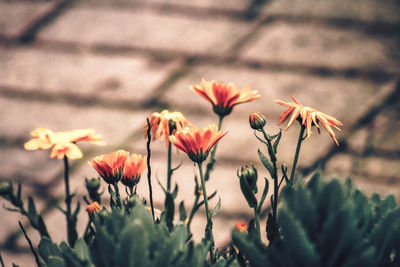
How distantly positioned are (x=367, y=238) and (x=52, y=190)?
3.57 feet

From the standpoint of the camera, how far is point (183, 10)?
1921 millimetres

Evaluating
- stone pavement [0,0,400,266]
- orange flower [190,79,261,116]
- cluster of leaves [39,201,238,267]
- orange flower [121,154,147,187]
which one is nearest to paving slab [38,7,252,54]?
stone pavement [0,0,400,266]

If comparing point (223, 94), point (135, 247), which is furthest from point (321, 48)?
point (135, 247)

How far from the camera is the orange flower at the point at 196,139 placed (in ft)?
1.50

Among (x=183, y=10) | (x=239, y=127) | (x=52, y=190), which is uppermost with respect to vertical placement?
(x=183, y=10)

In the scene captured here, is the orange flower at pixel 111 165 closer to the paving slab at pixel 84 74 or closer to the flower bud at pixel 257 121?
the flower bud at pixel 257 121

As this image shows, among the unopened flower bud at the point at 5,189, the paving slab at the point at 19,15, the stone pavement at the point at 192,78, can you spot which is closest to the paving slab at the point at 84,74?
the stone pavement at the point at 192,78

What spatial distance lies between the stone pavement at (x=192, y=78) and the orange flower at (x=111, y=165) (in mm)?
794

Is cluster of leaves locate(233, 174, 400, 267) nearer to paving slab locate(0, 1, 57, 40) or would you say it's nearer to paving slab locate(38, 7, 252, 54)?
paving slab locate(38, 7, 252, 54)

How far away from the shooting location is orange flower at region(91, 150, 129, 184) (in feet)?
1.49

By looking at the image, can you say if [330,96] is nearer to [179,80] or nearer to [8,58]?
[179,80]

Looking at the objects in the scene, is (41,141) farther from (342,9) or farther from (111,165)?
(342,9)

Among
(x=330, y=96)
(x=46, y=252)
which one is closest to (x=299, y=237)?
(x=46, y=252)

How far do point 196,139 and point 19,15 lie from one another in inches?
65.4
